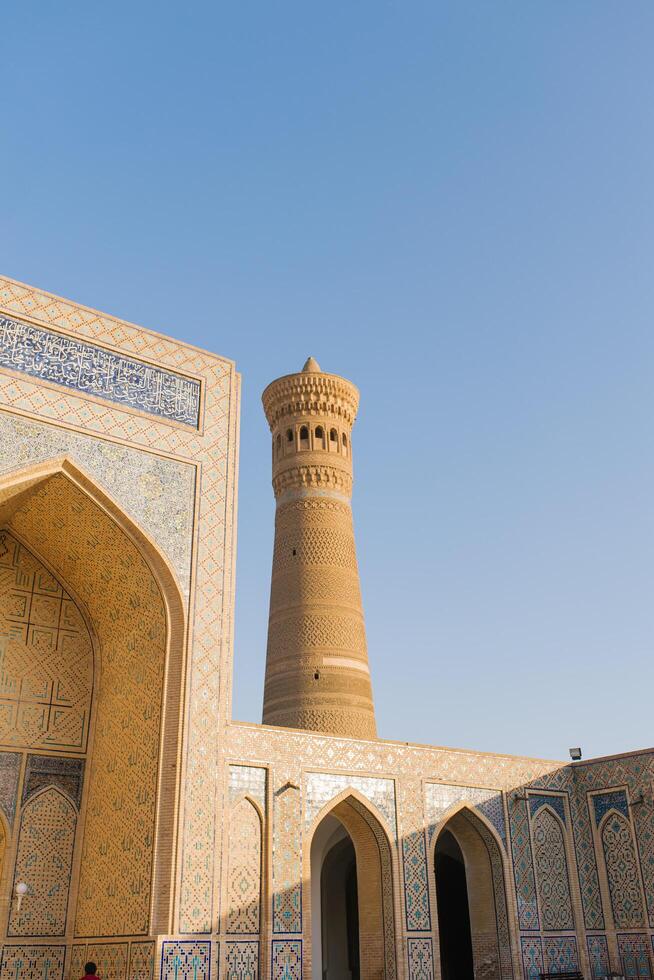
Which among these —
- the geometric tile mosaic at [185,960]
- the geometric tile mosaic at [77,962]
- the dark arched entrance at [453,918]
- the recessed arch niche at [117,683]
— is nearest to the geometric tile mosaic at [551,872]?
the dark arched entrance at [453,918]

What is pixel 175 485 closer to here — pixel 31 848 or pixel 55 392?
pixel 55 392

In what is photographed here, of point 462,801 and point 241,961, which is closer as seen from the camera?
point 241,961

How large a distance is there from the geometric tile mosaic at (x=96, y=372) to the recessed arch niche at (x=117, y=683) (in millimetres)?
677

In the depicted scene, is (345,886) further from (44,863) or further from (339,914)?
(44,863)

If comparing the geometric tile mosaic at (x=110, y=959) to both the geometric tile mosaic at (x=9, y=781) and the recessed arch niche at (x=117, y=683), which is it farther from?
the geometric tile mosaic at (x=9, y=781)

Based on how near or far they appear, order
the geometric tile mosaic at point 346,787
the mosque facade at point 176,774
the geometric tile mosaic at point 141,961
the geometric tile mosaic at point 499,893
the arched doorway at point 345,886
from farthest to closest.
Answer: the geometric tile mosaic at point 499,893, the arched doorway at point 345,886, the geometric tile mosaic at point 346,787, the mosque facade at point 176,774, the geometric tile mosaic at point 141,961

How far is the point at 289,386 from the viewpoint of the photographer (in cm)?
1346

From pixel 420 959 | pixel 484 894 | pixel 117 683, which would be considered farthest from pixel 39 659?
pixel 484 894

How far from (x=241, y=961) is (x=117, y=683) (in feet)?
6.77

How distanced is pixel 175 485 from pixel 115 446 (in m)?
0.52

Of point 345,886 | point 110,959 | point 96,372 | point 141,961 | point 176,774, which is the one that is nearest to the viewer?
point 141,961

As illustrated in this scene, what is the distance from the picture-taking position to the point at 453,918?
35.2 ft

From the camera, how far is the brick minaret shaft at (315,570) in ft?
38.4

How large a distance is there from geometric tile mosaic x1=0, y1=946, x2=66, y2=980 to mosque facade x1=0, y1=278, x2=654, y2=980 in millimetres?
11
